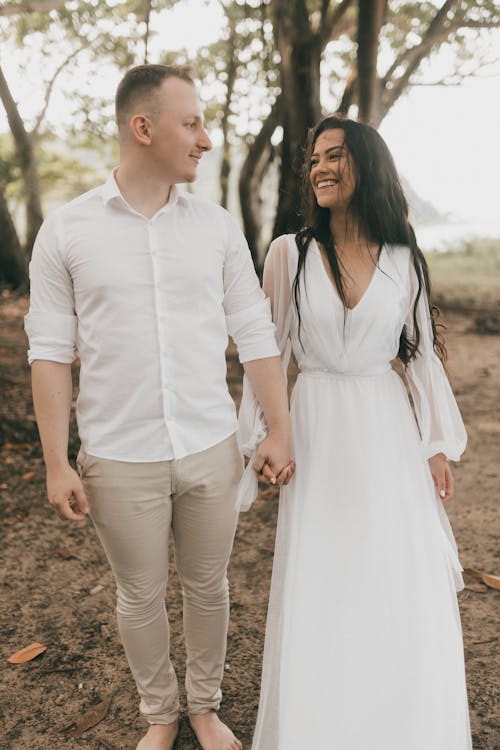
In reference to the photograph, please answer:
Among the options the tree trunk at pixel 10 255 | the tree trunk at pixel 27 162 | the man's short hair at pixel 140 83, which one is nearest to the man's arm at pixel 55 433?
the man's short hair at pixel 140 83

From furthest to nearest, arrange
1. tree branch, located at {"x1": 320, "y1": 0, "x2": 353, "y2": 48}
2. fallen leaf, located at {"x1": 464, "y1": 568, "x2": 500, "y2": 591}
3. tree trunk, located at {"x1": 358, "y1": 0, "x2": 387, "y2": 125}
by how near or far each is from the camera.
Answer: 1. tree branch, located at {"x1": 320, "y1": 0, "x2": 353, "y2": 48}
2. tree trunk, located at {"x1": 358, "y1": 0, "x2": 387, "y2": 125}
3. fallen leaf, located at {"x1": 464, "y1": 568, "x2": 500, "y2": 591}

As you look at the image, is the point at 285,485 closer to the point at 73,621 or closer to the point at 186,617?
the point at 186,617

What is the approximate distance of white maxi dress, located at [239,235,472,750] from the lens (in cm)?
218

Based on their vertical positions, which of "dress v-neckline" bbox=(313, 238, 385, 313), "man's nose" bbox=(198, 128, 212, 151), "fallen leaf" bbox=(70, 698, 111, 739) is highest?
"man's nose" bbox=(198, 128, 212, 151)

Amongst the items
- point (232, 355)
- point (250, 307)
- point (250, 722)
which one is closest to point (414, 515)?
point (250, 307)

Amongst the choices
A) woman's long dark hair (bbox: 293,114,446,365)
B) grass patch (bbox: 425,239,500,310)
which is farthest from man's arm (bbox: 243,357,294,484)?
grass patch (bbox: 425,239,500,310)

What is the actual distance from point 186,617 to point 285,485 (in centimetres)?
70

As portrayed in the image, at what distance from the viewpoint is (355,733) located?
2.17 metres

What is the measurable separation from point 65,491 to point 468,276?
1758 centimetres

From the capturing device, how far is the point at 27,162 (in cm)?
1391

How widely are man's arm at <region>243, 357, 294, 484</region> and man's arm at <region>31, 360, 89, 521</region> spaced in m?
0.59

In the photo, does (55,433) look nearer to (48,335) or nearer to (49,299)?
(48,335)

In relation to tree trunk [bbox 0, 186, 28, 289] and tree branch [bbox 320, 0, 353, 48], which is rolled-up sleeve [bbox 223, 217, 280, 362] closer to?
tree branch [bbox 320, 0, 353, 48]

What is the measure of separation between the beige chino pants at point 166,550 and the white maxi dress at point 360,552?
0.53 feet
